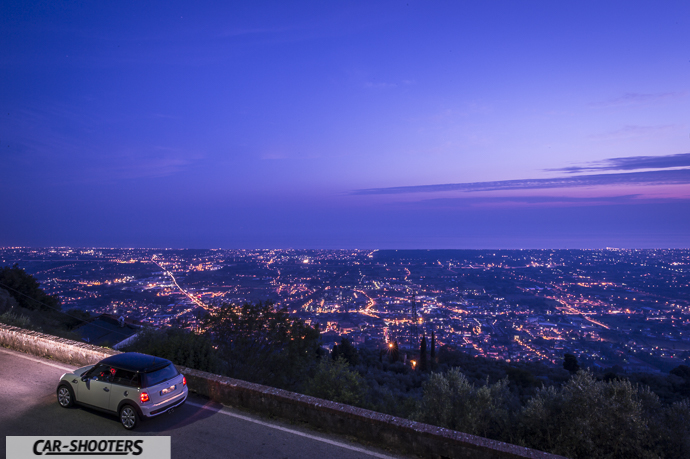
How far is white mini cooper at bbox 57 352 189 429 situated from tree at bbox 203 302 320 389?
793 centimetres

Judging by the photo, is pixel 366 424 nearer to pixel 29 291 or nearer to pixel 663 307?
pixel 29 291

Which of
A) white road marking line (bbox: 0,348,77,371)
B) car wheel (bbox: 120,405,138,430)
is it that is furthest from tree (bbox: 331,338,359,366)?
car wheel (bbox: 120,405,138,430)

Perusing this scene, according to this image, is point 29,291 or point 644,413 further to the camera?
point 29,291

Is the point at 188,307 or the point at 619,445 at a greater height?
the point at 619,445

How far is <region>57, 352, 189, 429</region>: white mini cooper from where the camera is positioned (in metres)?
6.40

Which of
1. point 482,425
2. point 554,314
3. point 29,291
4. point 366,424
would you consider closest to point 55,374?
point 366,424

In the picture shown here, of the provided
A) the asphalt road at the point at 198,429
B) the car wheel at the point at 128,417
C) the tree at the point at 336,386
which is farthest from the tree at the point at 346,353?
the car wheel at the point at 128,417

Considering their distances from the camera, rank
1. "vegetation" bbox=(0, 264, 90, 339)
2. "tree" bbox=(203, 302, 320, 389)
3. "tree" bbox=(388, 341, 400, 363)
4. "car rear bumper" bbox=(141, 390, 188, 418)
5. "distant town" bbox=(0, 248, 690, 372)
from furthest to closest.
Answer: "distant town" bbox=(0, 248, 690, 372)
"tree" bbox=(388, 341, 400, 363)
"vegetation" bbox=(0, 264, 90, 339)
"tree" bbox=(203, 302, 320, 389)
"car rear bumper" bbox=(141, 390, 188, 418)

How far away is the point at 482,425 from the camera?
344 inches

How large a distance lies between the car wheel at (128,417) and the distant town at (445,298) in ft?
34.8

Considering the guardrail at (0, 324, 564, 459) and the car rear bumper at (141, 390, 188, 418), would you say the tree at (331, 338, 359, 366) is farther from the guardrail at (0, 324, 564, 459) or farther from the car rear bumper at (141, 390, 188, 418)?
the car rear bumper at (141, 390, 188, 418)

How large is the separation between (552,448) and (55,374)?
1263cm

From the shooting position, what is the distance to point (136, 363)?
685 cm

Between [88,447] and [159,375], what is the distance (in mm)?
1474
